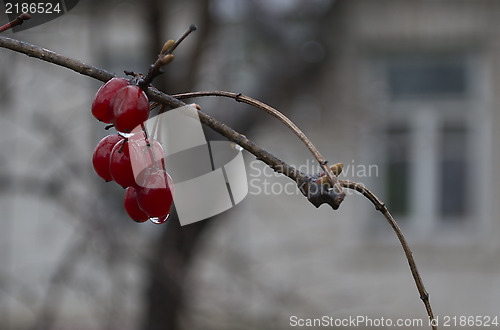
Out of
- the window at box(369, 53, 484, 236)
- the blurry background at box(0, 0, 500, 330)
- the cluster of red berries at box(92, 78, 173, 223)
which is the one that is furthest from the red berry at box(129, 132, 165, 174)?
the window at box(369, 53, 484, 236)

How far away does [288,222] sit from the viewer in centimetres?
356

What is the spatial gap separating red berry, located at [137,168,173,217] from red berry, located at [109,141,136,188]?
1 centimetres

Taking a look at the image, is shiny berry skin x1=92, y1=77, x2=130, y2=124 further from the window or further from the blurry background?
the window

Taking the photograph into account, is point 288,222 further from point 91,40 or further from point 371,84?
point 91,40

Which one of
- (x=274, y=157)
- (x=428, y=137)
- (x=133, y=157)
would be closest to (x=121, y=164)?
(x=133, y=157)

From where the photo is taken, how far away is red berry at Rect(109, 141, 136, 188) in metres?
0.46

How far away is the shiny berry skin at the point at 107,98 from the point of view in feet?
1.41

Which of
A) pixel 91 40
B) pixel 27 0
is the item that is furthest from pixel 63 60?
pixel 91 40

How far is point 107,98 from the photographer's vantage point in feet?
1.44

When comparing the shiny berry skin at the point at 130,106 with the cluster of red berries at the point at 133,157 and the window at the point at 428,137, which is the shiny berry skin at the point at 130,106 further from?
the window at the point at 428,137

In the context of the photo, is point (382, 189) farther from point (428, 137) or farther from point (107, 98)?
point (107, 98)

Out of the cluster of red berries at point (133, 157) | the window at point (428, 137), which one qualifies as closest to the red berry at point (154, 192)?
the cluster of red berries at point (133, 157)

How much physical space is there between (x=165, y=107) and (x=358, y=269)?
3408 mm

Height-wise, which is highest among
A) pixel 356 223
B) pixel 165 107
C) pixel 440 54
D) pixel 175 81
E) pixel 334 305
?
pixel 440 54
